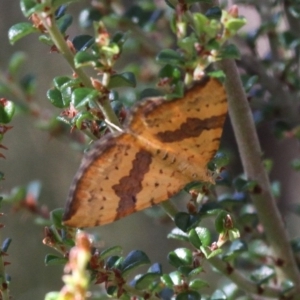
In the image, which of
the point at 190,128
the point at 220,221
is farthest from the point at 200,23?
the point at 220,221

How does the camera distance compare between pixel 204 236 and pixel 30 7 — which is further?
pixel 204 236

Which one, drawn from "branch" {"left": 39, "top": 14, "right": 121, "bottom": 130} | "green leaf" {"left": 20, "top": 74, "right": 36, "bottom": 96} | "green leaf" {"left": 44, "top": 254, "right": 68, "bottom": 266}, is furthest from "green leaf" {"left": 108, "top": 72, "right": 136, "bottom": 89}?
"green leaf" {"left": 20, "top": 74, "right": 36, "bottom": 96}

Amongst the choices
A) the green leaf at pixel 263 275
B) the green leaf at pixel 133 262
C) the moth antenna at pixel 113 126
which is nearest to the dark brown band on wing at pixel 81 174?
the moth antenna at pixel 113 126

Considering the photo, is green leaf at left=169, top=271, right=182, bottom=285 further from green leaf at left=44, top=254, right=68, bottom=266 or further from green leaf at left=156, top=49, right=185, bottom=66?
green leaf at left=156, top=49, right=185, bottom=66

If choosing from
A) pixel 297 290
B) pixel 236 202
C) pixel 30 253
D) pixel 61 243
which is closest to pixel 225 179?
pixel 236 202

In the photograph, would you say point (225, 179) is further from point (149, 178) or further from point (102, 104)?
point (102, 104)

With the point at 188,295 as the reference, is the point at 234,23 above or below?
above

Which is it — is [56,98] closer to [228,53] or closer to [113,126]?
[113,126]
